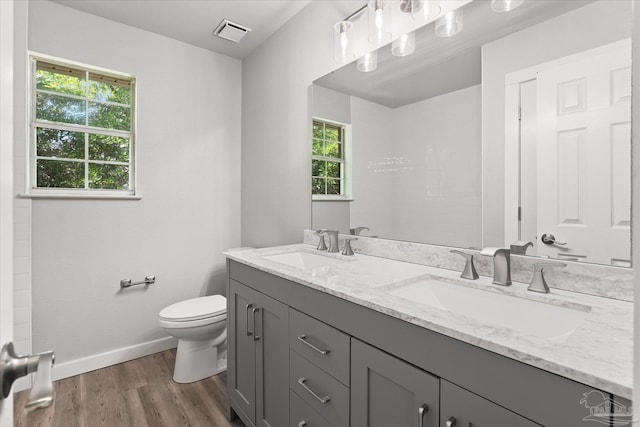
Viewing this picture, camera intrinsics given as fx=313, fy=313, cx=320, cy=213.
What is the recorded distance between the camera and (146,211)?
252cm

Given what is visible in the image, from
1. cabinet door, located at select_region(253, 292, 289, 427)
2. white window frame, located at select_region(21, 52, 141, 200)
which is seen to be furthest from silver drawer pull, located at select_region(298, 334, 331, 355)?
white window frame, located at select_region(21, 52, 141, 200)

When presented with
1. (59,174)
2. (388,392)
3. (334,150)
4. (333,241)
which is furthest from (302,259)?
(59,174)

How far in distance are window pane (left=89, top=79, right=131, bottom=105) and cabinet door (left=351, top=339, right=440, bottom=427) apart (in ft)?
8.59

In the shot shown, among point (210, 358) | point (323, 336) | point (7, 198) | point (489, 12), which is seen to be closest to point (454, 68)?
point (489, 12)

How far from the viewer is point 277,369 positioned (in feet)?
4.50

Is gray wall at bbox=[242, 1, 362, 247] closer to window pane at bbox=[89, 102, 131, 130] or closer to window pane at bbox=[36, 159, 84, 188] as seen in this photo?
window pane at bbox=[89, 102, 131, 130]

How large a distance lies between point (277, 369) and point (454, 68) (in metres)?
1.54

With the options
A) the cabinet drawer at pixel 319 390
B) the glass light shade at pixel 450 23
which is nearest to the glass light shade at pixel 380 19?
the glass light shade at pixel 450 23

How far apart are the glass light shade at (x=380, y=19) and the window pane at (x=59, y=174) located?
7.48 feet

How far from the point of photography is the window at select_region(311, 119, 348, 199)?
6.44 feet

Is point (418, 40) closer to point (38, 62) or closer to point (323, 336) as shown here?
point (323, 336)

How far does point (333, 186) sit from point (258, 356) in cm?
109

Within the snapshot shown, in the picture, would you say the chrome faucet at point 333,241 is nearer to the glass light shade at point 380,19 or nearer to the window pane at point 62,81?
the glass light shade at point 380,19

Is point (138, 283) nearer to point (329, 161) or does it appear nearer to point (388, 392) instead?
point (329, 161)
